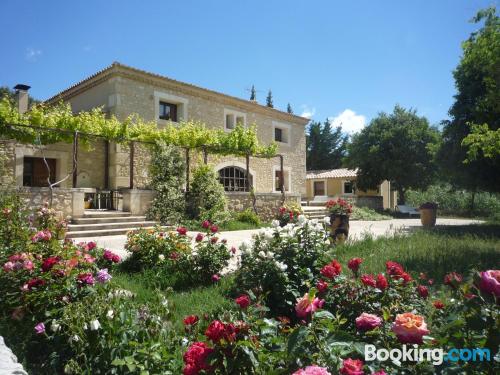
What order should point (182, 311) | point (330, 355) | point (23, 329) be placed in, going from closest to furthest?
point (330, 355), point (23, 329), point (182, 311)

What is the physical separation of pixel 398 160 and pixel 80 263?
21.1 m

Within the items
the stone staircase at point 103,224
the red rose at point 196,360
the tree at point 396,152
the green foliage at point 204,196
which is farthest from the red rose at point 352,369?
the tree at point 396,152

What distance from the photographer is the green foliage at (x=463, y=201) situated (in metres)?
22.0

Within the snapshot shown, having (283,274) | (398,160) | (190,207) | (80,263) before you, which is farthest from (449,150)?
(80,263)

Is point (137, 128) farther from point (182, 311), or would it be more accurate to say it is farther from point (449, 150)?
point (449, 150)

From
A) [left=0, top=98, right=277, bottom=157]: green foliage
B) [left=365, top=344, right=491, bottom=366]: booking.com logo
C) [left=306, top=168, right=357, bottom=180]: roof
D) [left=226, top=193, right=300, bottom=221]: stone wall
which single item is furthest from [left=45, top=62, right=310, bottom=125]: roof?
[left=365, top=344, right=491, bottom=366]: booking.com logo

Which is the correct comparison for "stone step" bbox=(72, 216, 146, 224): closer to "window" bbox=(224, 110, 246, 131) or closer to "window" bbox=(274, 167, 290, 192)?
"window" bbox=(224, 110, 246, 131)

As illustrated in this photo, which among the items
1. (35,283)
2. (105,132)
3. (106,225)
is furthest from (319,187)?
(35,283)

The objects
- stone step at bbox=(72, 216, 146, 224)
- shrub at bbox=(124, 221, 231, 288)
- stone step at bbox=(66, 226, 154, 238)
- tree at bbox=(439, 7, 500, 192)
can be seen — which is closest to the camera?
shrub at bbox=(124, 221, 231, 288)

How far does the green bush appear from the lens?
12.1m

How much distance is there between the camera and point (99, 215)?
961 centimetres

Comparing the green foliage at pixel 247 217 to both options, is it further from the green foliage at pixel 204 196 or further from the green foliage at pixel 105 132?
the green foliage at pixel 105 132

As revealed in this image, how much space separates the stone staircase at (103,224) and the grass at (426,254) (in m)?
5.23

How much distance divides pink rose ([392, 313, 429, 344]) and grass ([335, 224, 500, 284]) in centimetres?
319
